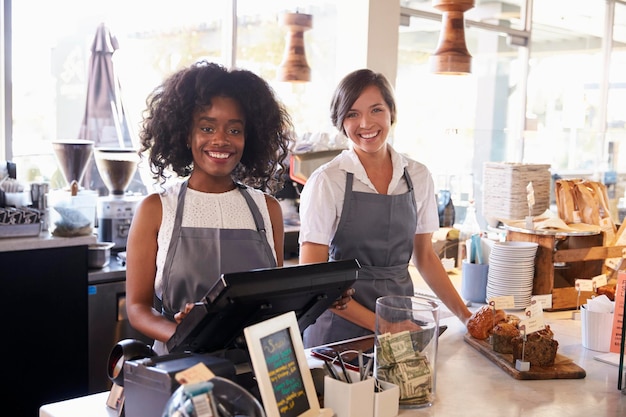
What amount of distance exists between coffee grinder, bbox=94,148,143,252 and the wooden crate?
6.61 feet

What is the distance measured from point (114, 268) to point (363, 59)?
1991 millimetres

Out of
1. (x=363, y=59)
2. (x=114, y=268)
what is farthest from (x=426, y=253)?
(x=363, y=59)

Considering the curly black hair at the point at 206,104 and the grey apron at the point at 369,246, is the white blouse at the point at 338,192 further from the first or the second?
the curly black hair at the point at 206,104

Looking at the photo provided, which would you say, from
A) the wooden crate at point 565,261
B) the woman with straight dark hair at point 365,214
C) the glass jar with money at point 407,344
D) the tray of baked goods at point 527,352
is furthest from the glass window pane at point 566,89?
the glass jar with money at point 407,344

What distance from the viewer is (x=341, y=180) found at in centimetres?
261

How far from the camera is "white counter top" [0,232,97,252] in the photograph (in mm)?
3318

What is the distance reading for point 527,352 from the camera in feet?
6.65

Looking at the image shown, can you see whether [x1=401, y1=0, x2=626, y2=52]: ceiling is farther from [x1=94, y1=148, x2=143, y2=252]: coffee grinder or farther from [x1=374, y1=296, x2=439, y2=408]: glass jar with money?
[x1=374, y1=296, x2=439, y2=408]: glass jar with money

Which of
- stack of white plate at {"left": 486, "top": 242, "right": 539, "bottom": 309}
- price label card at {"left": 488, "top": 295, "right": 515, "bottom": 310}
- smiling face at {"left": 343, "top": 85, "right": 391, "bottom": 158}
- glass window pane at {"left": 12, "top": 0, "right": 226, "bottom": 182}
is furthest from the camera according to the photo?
glass window pane at {"left": 12, "top": 0, "right": 226, "bottom": 182}

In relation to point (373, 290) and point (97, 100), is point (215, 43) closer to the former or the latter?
point (97, 100)

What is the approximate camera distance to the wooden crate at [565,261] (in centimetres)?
281

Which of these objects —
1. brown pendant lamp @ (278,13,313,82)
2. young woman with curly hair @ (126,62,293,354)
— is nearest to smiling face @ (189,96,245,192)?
young woman with curly hair @ (126,62,293,354)

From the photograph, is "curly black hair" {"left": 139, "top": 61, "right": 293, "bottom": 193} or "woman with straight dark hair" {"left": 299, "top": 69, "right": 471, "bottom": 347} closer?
"curly black hair" {"left": 139, "top": 61, "right": 293, "bottom": 193}

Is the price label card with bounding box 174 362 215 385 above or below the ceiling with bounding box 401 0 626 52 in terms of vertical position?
below
